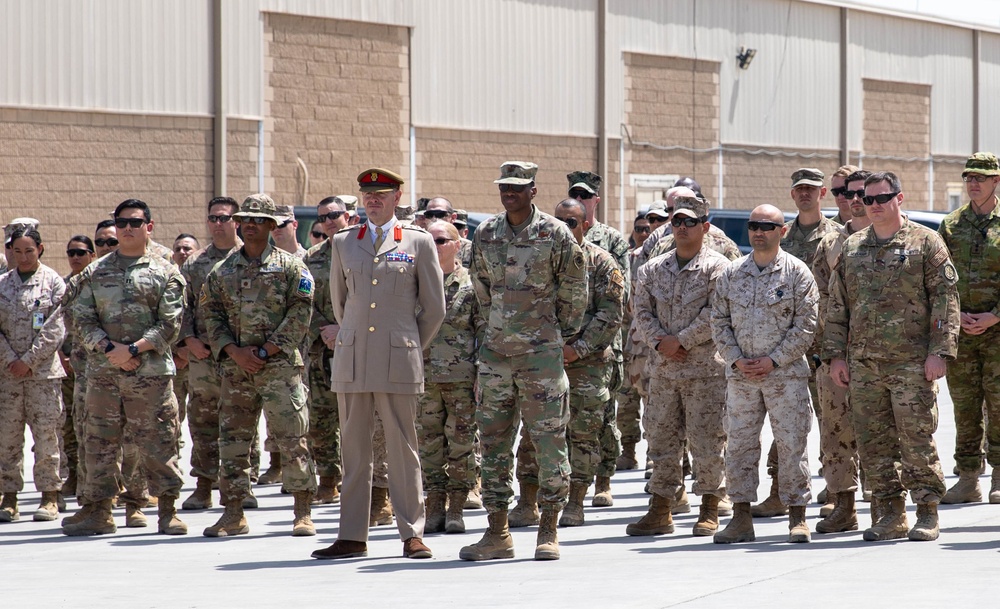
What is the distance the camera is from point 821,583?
766 centimetres

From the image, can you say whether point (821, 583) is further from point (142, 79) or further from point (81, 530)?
point (142, 79)

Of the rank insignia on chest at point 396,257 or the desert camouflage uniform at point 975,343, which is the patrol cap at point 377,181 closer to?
the rank insignia on chest at point 396,257

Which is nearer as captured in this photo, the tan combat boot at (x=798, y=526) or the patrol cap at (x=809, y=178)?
the tan combat boot at (x=798, y=526)

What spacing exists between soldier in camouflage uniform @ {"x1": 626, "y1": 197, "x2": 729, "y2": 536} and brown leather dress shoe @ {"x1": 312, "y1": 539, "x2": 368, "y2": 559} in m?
1.75

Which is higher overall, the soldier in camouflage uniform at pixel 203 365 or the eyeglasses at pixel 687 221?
the eyeglasses at pixel 687 221

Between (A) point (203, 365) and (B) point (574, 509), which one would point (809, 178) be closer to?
(B) point (574, 509)

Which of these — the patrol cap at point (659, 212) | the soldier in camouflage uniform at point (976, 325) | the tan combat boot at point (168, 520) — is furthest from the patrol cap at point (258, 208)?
the soldier in camouflage uniform at point (976, 325)

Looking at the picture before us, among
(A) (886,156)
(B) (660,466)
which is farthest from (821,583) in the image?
(A) (886,156)

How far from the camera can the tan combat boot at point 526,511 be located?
9918 mm

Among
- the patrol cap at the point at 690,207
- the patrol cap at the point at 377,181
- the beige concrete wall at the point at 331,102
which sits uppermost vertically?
the beige concrete wall at the point at 331,102

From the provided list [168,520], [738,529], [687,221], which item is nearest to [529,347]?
[687,221]

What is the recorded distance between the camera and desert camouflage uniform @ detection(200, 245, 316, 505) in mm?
9734

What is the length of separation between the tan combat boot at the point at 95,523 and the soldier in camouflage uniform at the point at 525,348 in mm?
2715

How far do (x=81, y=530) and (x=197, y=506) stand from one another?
4.22 ft
